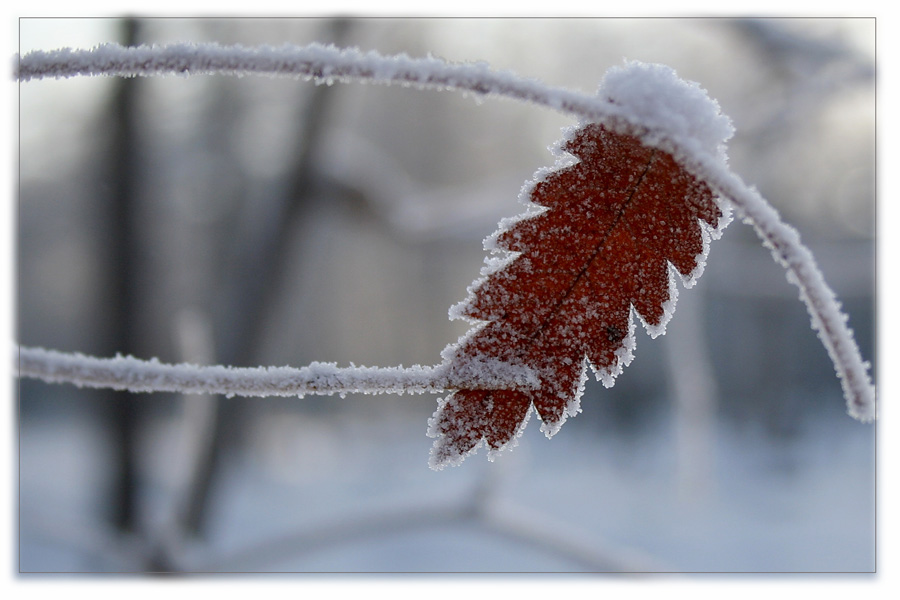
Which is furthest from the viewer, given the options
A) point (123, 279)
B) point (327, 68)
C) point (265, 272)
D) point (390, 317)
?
point (390, 317)

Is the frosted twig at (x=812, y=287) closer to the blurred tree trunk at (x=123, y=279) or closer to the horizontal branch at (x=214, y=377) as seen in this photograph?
the horizontal branch at (x=214, y=377)

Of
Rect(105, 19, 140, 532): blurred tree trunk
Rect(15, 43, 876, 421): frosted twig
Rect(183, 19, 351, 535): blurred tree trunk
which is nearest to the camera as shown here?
Rect(15, 43, 876, 421): frosted twig

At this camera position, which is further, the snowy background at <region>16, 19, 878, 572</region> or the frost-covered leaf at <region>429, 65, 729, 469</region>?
the snowy background at <region>16, 19, 878, 572</region>

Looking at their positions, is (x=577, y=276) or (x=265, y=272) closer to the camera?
(x=577, y=276)

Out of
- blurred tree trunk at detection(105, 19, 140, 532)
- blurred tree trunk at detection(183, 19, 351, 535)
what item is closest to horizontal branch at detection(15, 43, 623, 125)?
blurred tree trunk at detection(183, 19, 351, 535)

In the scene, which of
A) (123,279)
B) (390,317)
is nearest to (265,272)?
(123,279)

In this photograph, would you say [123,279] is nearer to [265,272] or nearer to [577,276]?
[265,272]

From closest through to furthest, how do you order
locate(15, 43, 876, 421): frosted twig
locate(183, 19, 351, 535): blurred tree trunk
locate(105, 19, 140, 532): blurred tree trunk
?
locate(15, 43, 876, 421): frosted twig → locate(183, 19, 351, 535): blurred tree trunk → locate(105, 19, 140, 532): blurred tree trunk

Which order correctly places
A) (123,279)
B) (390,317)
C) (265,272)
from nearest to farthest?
(265,272) → (123,279) → (390,317)

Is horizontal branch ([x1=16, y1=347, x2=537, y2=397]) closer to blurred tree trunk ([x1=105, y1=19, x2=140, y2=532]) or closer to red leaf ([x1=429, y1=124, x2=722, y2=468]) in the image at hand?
red leaf ([x1=429, y1=124, x2=722, y2=468])
